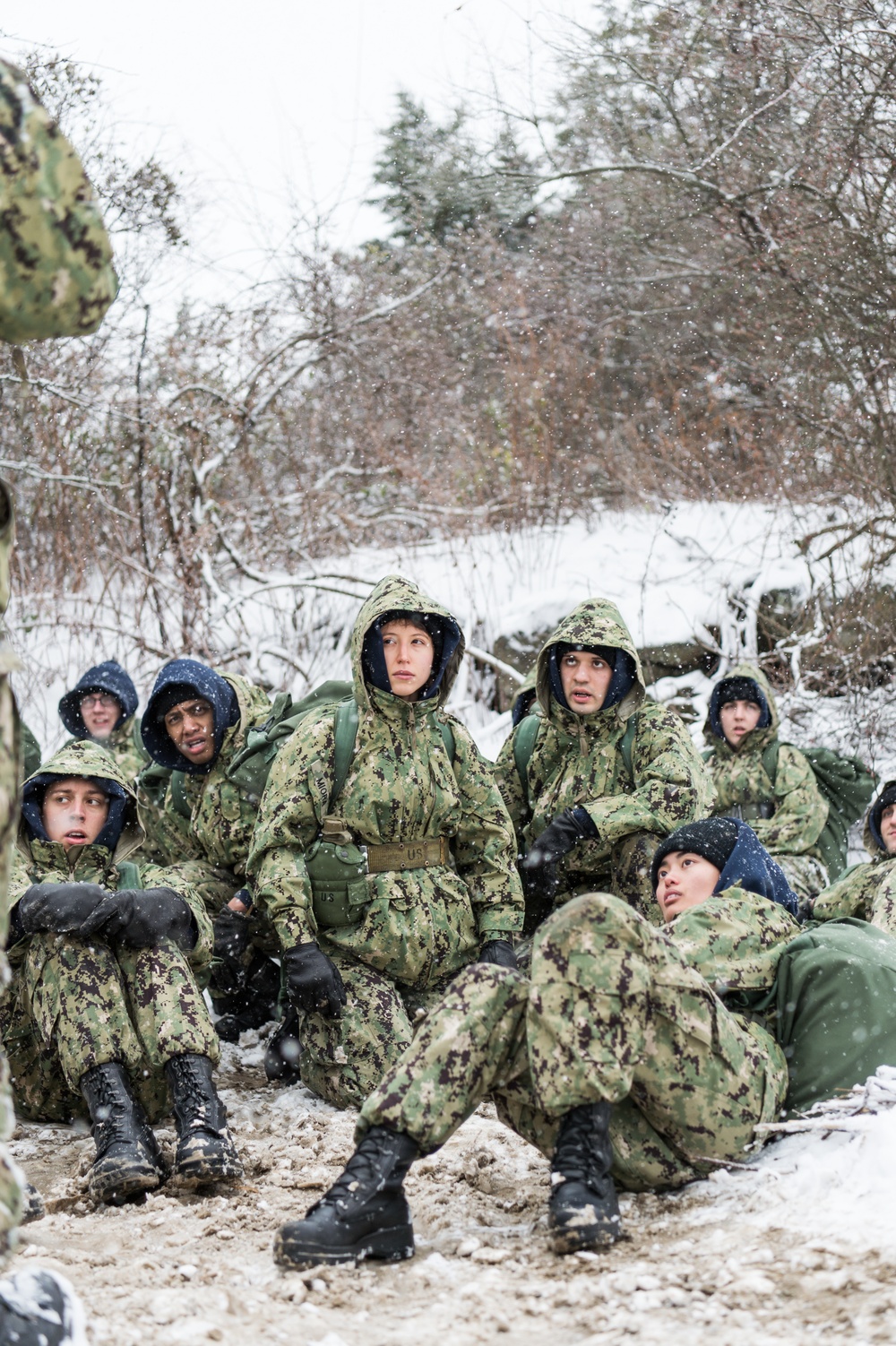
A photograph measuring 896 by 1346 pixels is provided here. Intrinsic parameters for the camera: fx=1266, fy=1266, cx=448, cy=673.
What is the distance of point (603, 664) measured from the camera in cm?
526

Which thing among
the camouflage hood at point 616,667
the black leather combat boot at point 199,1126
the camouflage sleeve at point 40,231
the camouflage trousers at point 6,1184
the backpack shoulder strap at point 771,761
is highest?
the camouflage sleeve at point 40,231

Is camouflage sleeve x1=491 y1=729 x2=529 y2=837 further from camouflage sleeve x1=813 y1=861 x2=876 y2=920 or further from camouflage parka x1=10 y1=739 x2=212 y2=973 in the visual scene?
camouflage parka x1=10 y1=739 x2=212 y2=973

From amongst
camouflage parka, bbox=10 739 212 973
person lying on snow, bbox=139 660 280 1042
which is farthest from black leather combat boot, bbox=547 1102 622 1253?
person lying on snow, bbox=139 660 280 1042

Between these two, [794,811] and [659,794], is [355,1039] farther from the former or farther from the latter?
[794,811]

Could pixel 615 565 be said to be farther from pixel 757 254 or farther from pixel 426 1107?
pixel 426 1107

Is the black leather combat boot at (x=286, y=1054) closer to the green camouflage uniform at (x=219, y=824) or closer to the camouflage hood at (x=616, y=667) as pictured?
the green camouflage uniform at (x=219, y=824)

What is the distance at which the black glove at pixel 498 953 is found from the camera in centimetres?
451

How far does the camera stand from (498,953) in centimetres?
454

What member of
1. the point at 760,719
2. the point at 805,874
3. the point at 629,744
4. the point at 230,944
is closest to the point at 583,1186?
the point at 230,944

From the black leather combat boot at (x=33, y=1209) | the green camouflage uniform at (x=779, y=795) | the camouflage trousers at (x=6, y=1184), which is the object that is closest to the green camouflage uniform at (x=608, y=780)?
the green camouflage uniform at (x=779, y=795)

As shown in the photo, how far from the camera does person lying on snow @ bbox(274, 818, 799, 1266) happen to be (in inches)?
109

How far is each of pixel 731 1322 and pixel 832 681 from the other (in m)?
6.81

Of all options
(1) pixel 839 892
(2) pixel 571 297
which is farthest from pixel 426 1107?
(2) pixel 571 297

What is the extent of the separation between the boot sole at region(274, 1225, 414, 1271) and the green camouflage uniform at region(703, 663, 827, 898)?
402cm
